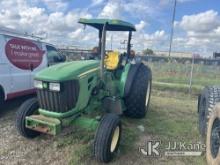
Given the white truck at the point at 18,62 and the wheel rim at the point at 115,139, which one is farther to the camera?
the white truck at the point at 18,62

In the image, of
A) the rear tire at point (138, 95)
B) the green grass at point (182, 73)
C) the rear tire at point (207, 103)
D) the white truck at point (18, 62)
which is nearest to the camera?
the rear tire at point (207, 103)

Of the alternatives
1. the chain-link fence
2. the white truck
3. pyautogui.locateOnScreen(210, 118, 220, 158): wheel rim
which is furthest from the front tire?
the chain-link fence

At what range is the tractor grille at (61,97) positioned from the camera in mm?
4520

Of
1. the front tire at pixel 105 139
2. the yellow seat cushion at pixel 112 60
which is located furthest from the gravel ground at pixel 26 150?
the yellow seat cushion at pixel 112 60

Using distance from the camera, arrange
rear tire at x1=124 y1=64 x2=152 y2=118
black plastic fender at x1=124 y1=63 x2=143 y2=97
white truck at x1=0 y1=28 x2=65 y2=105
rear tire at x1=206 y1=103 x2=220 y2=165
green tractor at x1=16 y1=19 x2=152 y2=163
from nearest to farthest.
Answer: rear tire at x1=206 y1=103 x2=220 y2=165 < green tractor at x1=16 y1=19 x2=152 y2=163 < black plastic fender at x1=124 y1=63 x2=143 y2=97 < rear tire at x1=124 y1=64 x2=152 y2=118 < white truck at x1=0 y1=28 x2=65 y2=105

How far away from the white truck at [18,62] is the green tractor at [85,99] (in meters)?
1.86

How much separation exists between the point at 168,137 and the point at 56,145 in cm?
236

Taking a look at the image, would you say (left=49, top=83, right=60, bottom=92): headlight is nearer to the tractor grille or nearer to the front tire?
the tractor grille

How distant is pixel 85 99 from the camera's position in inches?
197

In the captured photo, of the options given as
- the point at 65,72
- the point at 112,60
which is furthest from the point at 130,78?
the point at 65,72

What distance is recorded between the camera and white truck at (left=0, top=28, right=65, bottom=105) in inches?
265

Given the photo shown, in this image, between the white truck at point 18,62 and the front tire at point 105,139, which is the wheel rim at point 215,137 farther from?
the white truck at point 18,62

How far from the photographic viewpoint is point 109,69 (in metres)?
6.30

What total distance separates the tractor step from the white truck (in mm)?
2337
